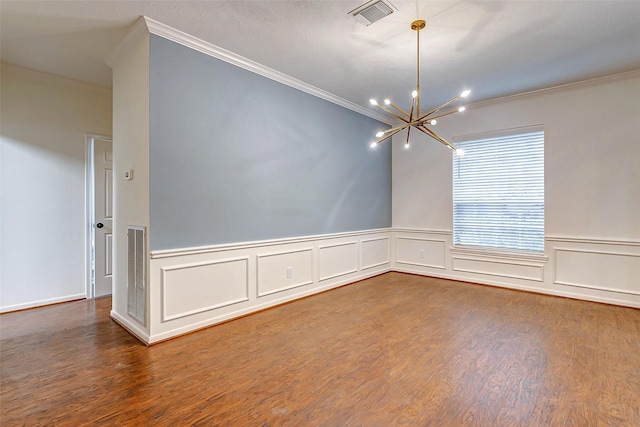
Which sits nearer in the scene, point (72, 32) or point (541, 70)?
point (72, 32)

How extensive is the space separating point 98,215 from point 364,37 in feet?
13.0

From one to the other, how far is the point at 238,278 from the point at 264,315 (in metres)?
0.51

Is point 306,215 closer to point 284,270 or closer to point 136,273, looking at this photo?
point 284,270

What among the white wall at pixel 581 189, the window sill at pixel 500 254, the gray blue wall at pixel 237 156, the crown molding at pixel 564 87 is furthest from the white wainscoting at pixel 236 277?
the crown molding at pixel 564 87

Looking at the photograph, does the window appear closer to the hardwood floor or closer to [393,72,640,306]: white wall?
[393,72,640,306]: white wall

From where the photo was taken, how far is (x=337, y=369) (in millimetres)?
2395

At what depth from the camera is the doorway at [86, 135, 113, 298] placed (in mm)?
4207

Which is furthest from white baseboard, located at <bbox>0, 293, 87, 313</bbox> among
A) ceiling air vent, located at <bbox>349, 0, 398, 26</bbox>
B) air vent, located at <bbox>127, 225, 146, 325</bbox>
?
ceiling air vent, located at <bbox>349, 0, 398, 26</bbox>

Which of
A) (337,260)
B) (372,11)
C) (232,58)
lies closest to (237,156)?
(232,58)

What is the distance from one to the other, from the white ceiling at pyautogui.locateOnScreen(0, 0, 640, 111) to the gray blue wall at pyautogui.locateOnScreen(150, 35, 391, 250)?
32 centimetres

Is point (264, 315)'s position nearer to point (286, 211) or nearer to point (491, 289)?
point (286, 211)

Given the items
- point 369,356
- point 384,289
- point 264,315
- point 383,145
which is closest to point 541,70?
point 383,145

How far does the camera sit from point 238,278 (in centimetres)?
346

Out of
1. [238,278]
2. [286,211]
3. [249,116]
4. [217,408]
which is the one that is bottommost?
[217,408]
